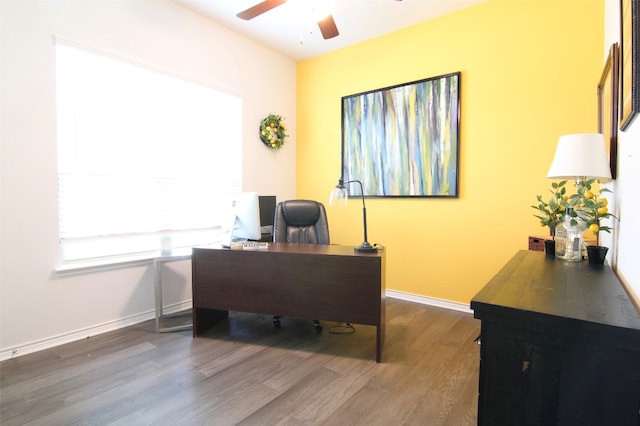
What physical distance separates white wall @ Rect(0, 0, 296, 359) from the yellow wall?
2020mm

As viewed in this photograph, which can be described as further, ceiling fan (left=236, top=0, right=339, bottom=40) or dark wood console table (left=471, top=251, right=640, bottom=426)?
ceiling fan (left=236, top=0, right=339, bottom=40)

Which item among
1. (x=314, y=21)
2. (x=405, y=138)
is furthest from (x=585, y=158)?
(x=314, y=21)

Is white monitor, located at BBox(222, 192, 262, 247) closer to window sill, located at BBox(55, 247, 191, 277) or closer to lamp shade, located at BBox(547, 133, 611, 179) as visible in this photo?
window sill, located at BBox(55, 247, 191, 277)

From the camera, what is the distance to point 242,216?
272 centimetres

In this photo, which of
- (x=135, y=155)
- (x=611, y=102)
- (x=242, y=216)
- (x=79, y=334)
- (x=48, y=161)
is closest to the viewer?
(x=611, y=102)

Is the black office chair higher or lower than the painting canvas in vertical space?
lower

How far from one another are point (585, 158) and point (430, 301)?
2.23 metres

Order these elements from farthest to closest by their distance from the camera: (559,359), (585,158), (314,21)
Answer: (314,21), (585,158), (559,359)

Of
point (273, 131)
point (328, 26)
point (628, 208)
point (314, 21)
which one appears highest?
point (314, 21)

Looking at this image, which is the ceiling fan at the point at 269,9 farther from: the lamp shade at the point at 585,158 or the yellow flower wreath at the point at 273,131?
the lamp shade at the point at 585,158

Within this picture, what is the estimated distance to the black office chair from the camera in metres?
3.06

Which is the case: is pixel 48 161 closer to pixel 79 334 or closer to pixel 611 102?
pixel 79 334

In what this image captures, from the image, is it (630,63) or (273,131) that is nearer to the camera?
(630,63)

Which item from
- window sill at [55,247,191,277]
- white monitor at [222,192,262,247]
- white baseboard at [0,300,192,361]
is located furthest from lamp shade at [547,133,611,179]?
white baseboard at [0,300,192,361]
